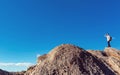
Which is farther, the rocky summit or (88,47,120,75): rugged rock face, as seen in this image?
(88,47,120,75): rugged rock face

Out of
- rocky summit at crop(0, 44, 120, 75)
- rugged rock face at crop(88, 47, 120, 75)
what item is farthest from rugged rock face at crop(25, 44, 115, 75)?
rugged rock face at crop(88, 47, 120, 75)

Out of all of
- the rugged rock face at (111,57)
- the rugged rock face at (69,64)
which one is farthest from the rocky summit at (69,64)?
the rugged rock face at (111,57)

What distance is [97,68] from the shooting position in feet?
91.9

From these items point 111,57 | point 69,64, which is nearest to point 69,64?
point 69,64

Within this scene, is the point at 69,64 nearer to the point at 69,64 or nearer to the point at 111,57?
the point at 69,64

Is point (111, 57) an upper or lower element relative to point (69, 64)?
upper

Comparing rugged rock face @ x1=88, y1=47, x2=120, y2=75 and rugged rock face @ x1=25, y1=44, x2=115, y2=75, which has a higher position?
rugged rock face @ x1=88, y1=47, x2=120, y2=75

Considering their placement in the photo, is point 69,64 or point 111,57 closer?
point 69,64

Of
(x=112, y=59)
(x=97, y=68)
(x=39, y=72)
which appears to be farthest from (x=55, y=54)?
(x=112, y=59)

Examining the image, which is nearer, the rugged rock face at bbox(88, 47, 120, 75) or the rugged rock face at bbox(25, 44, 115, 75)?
the rugged rock face at bbox(25, 44, 115, 75)

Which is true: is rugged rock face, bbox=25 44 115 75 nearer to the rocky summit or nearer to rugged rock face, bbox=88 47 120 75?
the rocky summit

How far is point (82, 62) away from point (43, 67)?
4518mm

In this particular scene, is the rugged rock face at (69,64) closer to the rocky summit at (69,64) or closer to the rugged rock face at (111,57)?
the rocky summit at (69,64)

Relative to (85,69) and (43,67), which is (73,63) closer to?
(85,69)
